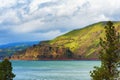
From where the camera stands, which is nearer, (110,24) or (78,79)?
(110,24)

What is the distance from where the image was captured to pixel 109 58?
169 feet

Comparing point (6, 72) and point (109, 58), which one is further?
point (6, 72)

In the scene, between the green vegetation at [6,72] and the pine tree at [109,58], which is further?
the green vegetation at [6,72]

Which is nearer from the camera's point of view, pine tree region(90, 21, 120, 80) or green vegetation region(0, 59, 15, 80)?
pine tree region(90, 21, 120, 80)

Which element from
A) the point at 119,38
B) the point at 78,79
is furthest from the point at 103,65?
the point at 78,79

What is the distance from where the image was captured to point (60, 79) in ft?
471

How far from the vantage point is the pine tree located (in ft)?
167

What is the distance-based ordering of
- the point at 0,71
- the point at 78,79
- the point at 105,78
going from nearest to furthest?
the point at 105,78 < the point at 0,71 < the point at 78,79

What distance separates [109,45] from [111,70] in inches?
133

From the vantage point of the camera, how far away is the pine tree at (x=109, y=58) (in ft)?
167

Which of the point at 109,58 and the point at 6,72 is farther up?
the point at 109,58

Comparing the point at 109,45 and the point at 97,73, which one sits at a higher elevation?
the point at 109,45

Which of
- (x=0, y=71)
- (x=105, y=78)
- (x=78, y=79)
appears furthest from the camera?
(x=78, y=79)

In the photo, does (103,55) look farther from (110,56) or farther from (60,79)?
(60,79)
